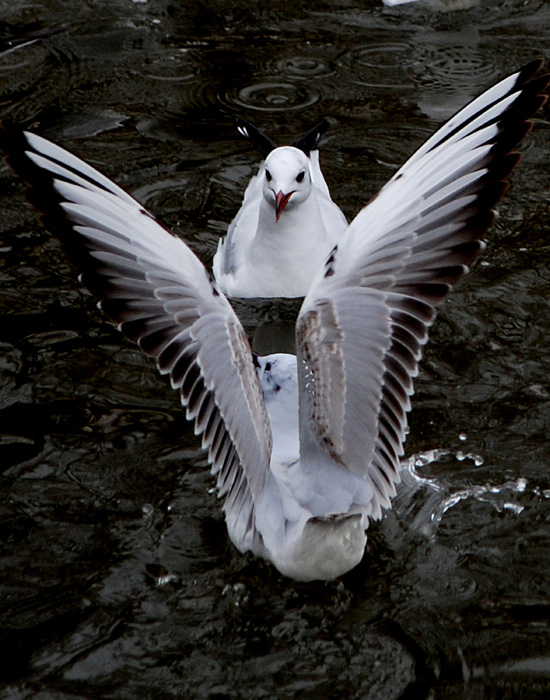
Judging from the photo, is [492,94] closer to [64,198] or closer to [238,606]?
[64,198]

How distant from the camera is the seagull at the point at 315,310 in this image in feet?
11.5

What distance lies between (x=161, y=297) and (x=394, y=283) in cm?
73

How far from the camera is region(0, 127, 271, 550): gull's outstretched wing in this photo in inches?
139

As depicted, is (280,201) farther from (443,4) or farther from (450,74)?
(443,4)

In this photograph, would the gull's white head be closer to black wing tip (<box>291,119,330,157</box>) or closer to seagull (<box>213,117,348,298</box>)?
seagull (<box>213,117,348,298</box>)

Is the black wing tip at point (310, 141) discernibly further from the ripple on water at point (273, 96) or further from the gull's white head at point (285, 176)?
the ripple on water at point (273, 96)

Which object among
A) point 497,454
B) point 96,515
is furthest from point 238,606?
point 497,454

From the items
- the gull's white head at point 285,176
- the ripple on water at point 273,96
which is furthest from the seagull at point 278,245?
the ripple on water at point 273,96

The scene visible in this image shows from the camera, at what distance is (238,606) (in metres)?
3.67

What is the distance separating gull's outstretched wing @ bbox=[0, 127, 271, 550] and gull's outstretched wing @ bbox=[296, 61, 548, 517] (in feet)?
0.61

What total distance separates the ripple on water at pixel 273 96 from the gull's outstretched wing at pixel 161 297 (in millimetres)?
3477

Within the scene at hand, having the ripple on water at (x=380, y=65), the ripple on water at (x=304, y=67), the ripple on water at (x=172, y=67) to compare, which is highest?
the ripple on water at (x=172, y=67)

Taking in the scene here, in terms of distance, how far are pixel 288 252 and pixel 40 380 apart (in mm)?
1417

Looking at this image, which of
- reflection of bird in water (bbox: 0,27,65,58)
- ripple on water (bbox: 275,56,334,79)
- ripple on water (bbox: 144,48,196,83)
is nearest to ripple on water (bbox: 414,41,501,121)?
ripple on water (bbox: 275,56,334,79)
